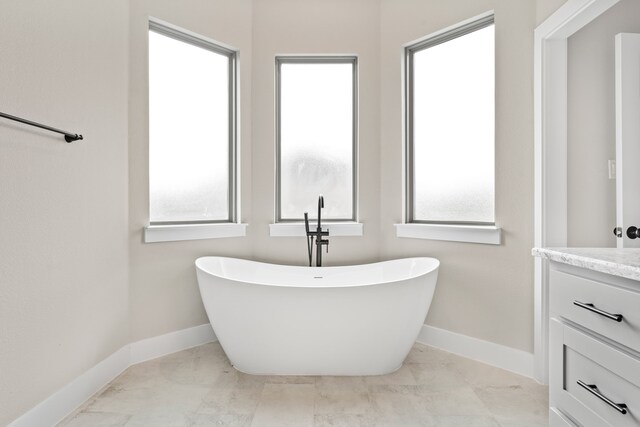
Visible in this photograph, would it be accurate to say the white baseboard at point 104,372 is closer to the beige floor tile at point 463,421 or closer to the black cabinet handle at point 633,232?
the beige floor tile at point 463,421

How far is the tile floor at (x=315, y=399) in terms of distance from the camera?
1715 millimetres

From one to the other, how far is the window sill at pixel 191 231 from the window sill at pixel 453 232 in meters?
1.24

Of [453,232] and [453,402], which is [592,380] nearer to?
[453,402]

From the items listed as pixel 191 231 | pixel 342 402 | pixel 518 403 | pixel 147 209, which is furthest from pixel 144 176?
pixel 518 403

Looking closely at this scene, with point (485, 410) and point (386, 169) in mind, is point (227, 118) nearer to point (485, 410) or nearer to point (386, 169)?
point (386, 169)

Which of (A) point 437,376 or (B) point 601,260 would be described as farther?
(A) point 437,376

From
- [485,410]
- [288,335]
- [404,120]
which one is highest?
[404,120]

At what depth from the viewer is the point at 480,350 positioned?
2389 millimetres

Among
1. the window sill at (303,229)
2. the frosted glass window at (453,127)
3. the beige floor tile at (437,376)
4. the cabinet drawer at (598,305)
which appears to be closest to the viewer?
the cabinet drawer at (598,305)

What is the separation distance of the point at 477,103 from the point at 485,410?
6.09 feet

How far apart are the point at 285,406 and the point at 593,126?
221cm

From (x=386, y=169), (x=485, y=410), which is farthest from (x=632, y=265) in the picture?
(x=386, y=169)

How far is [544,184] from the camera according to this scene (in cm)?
204

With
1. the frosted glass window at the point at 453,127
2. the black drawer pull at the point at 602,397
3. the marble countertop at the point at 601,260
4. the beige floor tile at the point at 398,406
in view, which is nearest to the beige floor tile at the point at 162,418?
the beige floor tile at the point at 398,406
